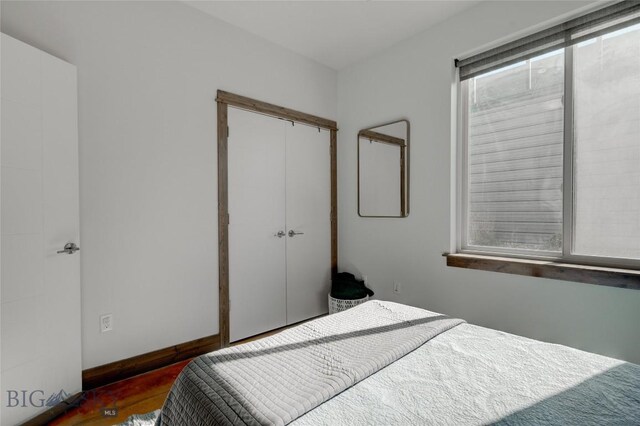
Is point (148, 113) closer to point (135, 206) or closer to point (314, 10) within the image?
point (135, 206)

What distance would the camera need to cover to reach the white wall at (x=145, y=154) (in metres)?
2.01

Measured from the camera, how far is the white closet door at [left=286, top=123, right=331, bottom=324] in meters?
3.19

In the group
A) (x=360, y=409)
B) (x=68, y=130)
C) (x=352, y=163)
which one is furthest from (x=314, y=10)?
(x=360, y=409)

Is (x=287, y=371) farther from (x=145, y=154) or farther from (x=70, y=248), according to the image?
(x=145, y=154)

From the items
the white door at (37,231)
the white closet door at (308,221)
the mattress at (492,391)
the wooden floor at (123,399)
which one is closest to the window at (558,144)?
the mattress at (492,391)

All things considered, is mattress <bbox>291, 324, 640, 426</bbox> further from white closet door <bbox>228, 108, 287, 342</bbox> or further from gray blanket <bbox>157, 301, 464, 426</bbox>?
white closet door <bbox>228, 108, 287, 342</bbox>

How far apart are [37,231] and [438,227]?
8.86ft

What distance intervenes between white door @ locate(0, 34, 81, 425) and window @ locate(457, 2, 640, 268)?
2.77m

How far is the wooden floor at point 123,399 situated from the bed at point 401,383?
0.93 metres

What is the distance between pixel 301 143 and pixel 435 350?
7.93 feet

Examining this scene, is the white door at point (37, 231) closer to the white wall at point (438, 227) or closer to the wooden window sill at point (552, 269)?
the white wall at point (438, 227)

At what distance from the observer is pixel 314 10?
8.26ft

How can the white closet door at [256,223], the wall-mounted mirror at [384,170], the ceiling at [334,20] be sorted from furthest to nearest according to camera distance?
the wall-mounted mirror at [384,170], the white closet door at [256,223], the ceiling at [334,20]

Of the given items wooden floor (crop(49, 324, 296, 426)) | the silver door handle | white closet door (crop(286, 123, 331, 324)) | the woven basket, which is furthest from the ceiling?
wooden floor (crop(49, 324, 296, 426))
